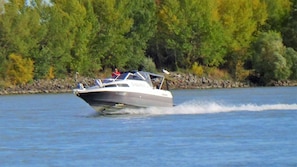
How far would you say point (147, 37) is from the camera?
99.6m

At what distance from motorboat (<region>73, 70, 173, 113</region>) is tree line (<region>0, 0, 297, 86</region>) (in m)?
45.8

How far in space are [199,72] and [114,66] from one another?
28.2 ft

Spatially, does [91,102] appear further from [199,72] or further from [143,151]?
[199,72]

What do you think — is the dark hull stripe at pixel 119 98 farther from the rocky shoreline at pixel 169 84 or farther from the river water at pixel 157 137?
the rocky shoreline at pixel 169 84

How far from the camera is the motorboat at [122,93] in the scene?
46.9 metres

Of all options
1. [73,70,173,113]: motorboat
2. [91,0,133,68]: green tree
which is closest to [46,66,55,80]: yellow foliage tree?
[91,0,133,68]: green tree

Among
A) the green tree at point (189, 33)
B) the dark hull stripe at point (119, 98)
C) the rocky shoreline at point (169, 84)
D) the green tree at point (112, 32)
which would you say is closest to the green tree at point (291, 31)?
the green tree at point (189, 33)

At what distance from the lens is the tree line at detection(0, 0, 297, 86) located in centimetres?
9438

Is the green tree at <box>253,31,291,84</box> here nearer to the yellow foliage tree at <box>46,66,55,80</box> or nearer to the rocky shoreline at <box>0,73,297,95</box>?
the rocky shoreline at <box>0,73,297,95</box>

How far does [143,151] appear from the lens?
1242 inches

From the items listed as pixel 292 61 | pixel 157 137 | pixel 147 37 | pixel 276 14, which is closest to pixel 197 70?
pixel 147 37

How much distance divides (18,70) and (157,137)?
5856 centimetres

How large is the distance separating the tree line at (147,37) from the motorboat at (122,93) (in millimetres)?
45759

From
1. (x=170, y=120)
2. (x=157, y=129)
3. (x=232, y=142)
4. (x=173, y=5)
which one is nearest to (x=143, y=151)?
(x=232, y=142)
